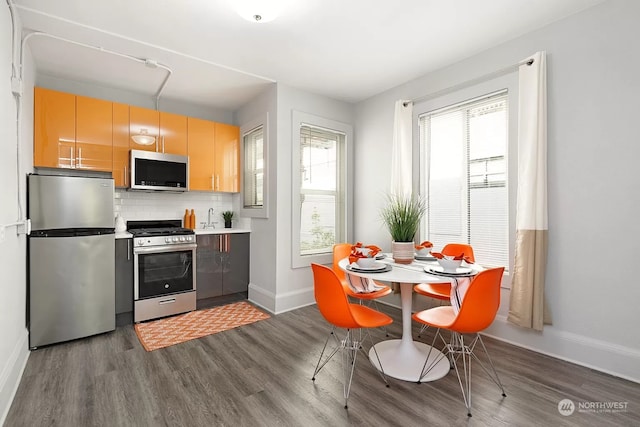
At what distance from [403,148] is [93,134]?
3.53 meters

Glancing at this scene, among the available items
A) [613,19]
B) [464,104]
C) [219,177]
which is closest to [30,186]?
[219,177]

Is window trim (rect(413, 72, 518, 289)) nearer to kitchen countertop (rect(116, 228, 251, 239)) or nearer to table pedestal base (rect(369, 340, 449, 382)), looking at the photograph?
table pedestal base (rect(369, 340, 449, 382))

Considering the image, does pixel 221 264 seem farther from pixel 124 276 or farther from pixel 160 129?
pixel 160 129

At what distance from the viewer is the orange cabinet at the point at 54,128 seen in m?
3.09

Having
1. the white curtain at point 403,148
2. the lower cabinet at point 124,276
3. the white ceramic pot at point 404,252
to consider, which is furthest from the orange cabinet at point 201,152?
the white ceramic pot at point 404,252

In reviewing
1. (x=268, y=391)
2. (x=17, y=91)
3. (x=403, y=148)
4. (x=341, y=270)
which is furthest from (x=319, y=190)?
(x=17, y=91)

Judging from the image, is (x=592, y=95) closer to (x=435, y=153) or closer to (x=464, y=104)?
(x=464, y=104)

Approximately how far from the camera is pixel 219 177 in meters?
4.33

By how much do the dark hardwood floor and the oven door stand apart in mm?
762

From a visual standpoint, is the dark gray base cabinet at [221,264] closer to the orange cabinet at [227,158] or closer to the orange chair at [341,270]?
the orange cabinet at [227,158]

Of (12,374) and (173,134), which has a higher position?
(173,134)

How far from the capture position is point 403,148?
3619 millimetres

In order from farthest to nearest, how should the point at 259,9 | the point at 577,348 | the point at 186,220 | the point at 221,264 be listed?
the point at 186,220 → the point at 221,264 → the point at 577,348 → the point at 259,9

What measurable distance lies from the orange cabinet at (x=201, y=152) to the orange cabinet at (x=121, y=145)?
71 cm
